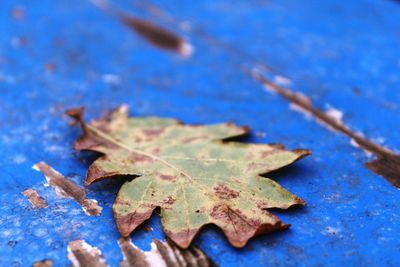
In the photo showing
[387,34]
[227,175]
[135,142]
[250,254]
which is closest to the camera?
[250,254]

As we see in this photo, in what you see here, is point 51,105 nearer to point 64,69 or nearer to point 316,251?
point 64,69

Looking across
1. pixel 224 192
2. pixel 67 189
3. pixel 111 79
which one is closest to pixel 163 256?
pixel 224 192

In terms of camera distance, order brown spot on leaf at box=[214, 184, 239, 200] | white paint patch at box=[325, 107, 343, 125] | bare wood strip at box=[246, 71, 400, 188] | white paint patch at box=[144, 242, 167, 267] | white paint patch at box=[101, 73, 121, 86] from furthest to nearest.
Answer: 1. white paint patch at box=[101, 73, 121, 86]
2. white paint patch at box=[325, 107, 343, 125]
3. bare wood strip at box=[246, 71, 400, 188]
4. brown spot on leaf at box=[214, 184, 239, 200]
5. white paint patch at box=[144, 242, 167, 267]

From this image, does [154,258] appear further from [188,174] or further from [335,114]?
[335,114]

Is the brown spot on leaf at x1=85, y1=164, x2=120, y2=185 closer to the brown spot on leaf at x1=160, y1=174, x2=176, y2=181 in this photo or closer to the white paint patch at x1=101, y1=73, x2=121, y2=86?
the brown spot on leaf at x1=160, y1=174, x2=176, y2=181

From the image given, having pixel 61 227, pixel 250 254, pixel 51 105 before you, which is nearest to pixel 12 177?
pixel 61 227

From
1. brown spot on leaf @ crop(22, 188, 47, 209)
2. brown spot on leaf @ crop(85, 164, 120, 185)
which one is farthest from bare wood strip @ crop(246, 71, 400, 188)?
brown spot on leaf @ crop(22, 188, 47, 209)
